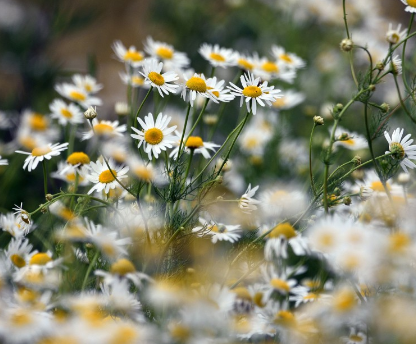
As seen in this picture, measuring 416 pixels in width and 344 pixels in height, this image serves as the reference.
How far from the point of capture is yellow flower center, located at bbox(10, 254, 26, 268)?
2.41 feet

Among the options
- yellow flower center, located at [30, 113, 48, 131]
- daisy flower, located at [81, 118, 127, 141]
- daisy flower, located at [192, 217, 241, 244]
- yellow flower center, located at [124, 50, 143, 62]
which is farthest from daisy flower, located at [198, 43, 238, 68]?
yellow flower center, located at [30, 113, 48, 131]

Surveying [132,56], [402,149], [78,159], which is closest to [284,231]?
[402,149]

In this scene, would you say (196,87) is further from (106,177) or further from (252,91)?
(106,177)

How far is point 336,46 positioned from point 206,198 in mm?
1349

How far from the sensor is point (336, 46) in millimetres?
1951

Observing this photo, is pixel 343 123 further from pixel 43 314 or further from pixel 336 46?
pixel 43 314

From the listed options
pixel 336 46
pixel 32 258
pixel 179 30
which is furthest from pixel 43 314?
pixel 336 46

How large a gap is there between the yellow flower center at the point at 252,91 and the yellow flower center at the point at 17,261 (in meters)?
0.38

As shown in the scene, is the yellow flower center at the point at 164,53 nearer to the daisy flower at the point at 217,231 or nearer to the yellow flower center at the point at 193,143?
the yellow flower center at the point at 193,143

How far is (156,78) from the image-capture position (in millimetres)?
754

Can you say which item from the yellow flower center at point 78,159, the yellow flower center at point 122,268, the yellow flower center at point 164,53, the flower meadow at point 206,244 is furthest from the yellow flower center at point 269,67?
the yellow flower center at point 122,268

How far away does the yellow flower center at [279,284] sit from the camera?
2.45 feet

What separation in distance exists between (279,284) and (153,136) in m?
0.27

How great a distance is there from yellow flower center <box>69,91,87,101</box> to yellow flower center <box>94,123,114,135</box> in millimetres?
164
